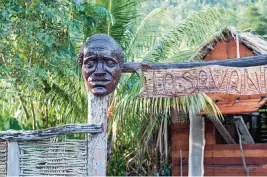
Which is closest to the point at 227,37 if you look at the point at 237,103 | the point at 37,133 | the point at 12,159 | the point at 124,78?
the point at 237,103

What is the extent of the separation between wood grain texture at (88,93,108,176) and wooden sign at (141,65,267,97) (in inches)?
11.0

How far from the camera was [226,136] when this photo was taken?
661 centimetres

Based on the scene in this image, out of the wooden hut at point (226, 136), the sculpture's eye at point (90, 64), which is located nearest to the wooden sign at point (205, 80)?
the sculpture's eye at point (90, 64)

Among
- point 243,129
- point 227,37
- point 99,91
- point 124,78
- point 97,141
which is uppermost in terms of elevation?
point 227,37

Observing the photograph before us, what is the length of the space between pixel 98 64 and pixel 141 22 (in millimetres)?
4397

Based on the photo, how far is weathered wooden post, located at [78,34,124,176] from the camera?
9.29ft

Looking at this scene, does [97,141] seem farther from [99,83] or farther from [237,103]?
[237,103]

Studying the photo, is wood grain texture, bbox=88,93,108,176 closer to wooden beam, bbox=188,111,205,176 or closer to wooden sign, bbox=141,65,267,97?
wooden sign, bbox=141,65,267,97

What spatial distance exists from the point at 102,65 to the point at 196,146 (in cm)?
373

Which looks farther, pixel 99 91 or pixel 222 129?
pixel 222 129

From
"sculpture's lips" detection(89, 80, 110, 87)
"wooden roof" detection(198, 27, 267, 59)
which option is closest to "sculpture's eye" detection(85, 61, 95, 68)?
"sculpture's lips" detection(89, 80, 110, 87)

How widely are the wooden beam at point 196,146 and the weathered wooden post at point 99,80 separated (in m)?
3.56

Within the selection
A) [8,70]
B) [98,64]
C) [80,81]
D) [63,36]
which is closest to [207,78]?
[98,64]

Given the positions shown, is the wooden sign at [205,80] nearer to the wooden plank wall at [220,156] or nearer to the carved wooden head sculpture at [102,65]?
the carved wooden head sculpture at [102,65]
